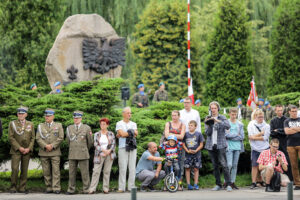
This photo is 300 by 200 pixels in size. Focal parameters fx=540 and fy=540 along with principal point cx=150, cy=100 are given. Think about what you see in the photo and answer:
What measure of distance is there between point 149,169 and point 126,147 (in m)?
0.78

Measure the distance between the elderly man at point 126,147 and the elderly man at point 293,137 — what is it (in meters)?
3.55

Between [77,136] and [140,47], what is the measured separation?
17.0m

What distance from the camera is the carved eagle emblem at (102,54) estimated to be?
18641 millimetres

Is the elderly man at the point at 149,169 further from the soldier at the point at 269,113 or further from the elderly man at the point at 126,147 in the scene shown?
the soldier at the point at 269,113

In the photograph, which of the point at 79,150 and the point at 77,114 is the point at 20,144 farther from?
the point at 77,114

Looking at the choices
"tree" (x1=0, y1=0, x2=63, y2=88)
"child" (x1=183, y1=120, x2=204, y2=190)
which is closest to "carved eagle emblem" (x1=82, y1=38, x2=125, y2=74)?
"child" (x1=183, y1=120, x2=204, y2=190)

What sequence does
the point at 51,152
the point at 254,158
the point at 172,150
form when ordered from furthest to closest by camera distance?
the point at 254,158
the point at 172,150
the point at 51,152

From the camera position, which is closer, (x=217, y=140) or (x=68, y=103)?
(x=217, y=140)

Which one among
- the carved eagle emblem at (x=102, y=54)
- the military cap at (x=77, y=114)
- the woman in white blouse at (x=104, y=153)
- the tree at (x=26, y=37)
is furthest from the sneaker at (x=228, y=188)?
the tree at (x=26, y=37)

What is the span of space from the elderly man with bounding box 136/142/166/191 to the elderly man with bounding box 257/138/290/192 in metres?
2.24

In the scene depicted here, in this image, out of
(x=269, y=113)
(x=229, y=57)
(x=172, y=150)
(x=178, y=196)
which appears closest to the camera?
(x=178, y=196)

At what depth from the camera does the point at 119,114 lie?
43.1ft

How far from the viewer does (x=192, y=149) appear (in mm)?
12336

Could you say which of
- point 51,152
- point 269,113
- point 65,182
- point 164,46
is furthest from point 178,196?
point 164,46
